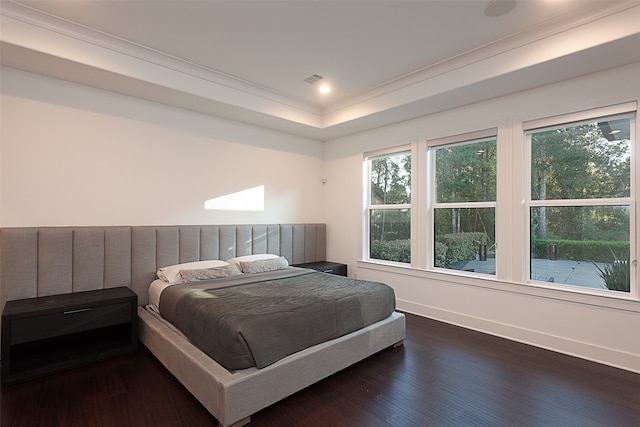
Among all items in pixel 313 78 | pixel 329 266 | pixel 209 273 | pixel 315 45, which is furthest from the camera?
pixel 329 266

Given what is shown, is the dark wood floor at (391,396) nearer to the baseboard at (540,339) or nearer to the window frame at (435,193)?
the baseboard at (540,339)

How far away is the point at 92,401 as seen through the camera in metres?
2.23

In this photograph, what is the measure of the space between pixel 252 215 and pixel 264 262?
2.89 feet

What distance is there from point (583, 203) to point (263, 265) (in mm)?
3520

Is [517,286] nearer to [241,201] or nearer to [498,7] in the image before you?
[498,7]

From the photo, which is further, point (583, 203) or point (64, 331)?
point (583, 203)

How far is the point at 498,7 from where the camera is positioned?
247 centimetres

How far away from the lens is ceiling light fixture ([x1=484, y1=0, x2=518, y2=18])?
95.0 inches

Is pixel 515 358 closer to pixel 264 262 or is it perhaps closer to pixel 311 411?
pixel 311 411

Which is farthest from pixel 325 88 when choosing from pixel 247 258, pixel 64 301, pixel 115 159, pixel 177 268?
pixel 64 301

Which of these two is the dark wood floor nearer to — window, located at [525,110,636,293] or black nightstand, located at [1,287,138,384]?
black nightstand, located at [1,287,138,384]

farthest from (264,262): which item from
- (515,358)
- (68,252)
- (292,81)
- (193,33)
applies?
(515,358)

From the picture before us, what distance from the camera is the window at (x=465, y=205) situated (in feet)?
12.4

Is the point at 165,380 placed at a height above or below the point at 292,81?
below
